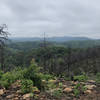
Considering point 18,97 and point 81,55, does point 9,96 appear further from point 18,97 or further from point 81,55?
point 81,55

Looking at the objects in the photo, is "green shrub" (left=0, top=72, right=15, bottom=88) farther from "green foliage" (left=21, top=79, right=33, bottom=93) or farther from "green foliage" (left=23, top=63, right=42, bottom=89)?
"green foliage" (left=21, top=79, right=33, bottom=93)

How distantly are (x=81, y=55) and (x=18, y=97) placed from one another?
40.4m

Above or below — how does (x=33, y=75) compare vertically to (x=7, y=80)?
above

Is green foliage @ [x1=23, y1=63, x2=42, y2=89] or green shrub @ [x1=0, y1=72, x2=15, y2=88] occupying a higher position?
green foliage @ [x1=23, y1=63, x2=42, y2=89]

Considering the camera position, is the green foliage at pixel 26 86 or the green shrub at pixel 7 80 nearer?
the green foliage at pixel 26 86

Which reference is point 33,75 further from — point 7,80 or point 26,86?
point 7,80

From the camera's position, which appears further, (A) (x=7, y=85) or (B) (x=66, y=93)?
(A) (x=7, y=85)

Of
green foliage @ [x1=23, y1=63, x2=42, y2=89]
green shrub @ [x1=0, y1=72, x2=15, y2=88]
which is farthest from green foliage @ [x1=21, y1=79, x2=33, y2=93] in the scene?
green shrub @ [x1=0, y1=72, x2=15, y2=88]

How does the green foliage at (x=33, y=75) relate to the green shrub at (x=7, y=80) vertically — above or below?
above

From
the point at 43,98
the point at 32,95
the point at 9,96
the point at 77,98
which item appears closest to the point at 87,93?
the point at 77,98

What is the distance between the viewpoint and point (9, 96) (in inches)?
113

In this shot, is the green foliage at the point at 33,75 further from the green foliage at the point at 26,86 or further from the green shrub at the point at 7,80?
the green shrub at the point at 7,80

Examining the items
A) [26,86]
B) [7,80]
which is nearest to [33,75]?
[26,86]

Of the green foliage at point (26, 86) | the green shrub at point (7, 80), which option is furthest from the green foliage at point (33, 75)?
the green shrub at point (7, 80)
